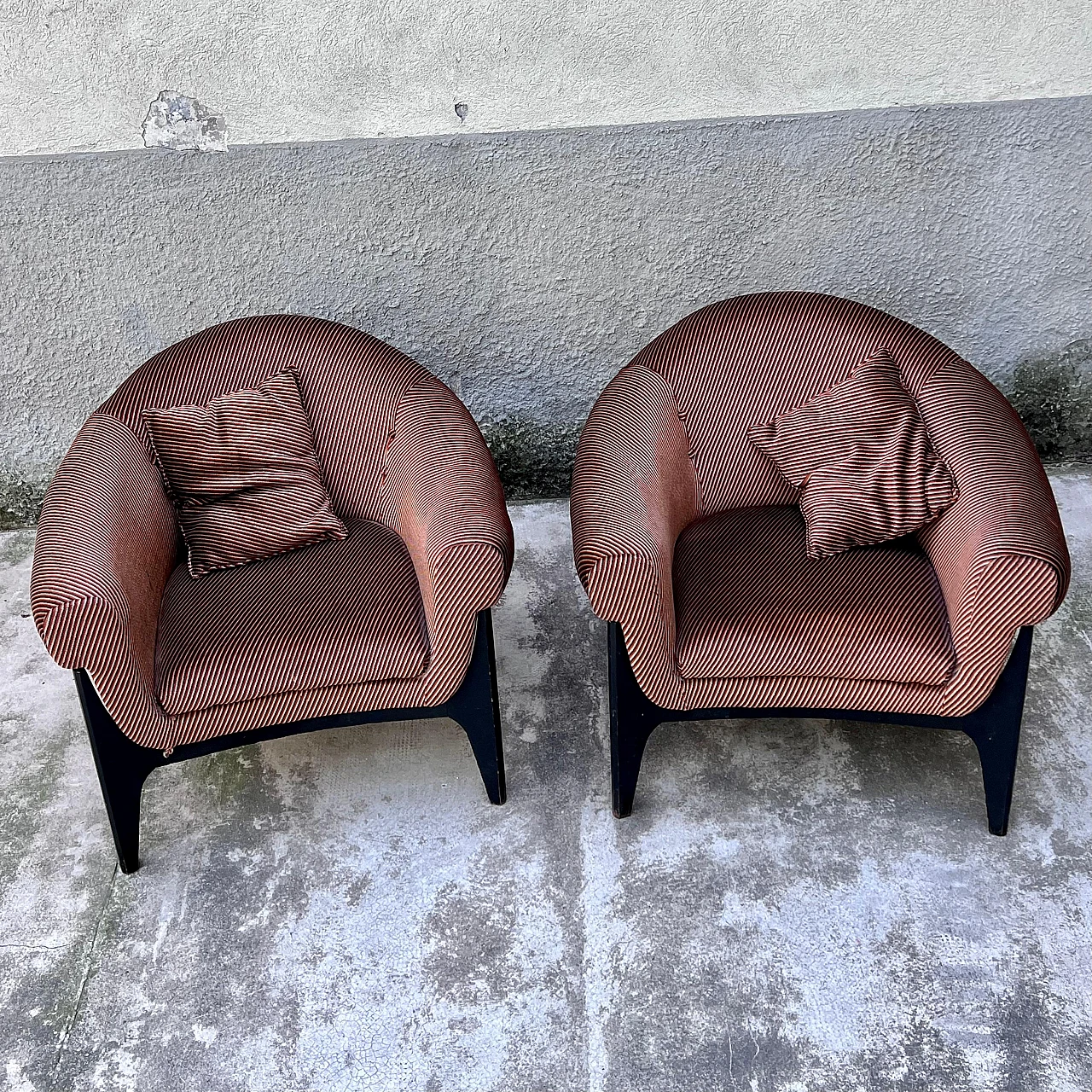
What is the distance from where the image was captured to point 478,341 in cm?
324

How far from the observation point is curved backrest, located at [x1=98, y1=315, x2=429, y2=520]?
→ 2.56m

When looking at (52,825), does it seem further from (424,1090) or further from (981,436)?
(981,436)

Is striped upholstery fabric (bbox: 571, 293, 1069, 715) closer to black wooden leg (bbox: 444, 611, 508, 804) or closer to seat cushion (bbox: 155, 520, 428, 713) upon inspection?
black wooden leg (bbox: 444, 611, 508, 804)

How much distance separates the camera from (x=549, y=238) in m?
3.08

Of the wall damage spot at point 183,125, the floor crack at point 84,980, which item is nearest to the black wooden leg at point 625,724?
the floor crack at point 84,980

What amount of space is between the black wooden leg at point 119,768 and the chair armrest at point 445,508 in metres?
0.61

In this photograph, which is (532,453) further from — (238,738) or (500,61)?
(238,738)

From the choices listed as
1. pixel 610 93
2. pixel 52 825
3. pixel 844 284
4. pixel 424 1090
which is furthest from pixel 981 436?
pixel 52 825

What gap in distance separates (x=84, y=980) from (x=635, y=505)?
1.33m

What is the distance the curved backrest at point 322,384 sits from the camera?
2557 millimetres

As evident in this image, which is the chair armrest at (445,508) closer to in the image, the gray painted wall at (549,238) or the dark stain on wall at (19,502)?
the gray painted wall at (549,238)

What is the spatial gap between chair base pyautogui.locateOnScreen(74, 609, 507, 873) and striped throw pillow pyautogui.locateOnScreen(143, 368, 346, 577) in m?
0.44

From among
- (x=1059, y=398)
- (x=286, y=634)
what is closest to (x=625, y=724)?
(x=286, y=634)

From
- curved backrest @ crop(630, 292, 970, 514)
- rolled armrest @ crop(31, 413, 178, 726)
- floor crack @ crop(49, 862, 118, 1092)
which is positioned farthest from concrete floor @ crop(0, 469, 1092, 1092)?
curved backrest @ crop(630, 292, 970, 514)
